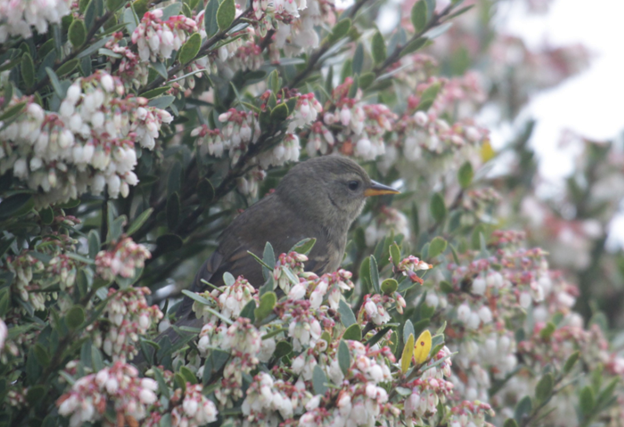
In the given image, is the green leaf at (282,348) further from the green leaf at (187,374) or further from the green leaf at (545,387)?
the green leaf at (545,387)

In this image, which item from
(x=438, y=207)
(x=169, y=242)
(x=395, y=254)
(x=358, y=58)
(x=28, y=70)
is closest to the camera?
(x=28, y=70)

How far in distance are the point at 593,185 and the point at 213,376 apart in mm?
5058

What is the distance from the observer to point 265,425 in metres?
2.37

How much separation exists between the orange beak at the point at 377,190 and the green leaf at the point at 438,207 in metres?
0.29

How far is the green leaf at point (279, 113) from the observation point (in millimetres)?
3278

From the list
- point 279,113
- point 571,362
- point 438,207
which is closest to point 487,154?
point 438,207

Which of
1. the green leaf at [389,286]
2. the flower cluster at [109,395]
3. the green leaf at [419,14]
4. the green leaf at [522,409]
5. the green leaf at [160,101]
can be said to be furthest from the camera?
the green leaf at [419,14]

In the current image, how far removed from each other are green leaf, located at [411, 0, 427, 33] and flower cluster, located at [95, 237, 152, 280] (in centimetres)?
251

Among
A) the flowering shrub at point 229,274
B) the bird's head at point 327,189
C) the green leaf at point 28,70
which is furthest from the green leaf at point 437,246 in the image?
the green leaf at point 28,70

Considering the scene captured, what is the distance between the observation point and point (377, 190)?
14.4 feet

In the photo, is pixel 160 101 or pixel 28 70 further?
pixel 160 101

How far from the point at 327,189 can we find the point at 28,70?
2.60 meters

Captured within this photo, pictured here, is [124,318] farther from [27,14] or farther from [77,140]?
[27,14]

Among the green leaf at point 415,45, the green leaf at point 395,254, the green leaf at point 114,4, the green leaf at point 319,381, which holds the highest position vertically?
the green leaf at point 114,4
